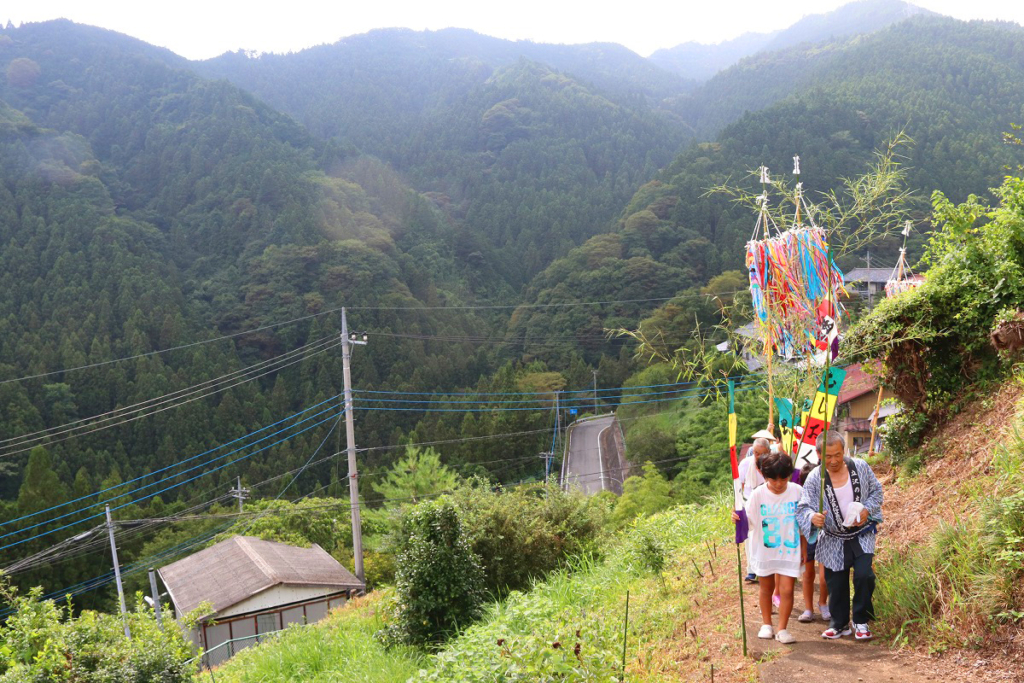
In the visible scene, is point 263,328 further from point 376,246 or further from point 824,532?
point 824,532

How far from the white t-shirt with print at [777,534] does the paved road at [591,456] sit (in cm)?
2637

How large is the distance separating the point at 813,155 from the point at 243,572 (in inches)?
2203

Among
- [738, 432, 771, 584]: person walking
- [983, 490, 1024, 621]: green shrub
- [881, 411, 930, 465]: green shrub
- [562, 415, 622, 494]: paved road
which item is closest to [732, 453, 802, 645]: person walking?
[738, 432, 771, 584]: person walking

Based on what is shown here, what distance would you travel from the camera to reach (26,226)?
6394 cm

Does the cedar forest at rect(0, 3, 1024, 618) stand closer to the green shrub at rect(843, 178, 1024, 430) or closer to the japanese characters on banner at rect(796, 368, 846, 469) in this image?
the green shrub at rect(843, 178, 1024, 430)

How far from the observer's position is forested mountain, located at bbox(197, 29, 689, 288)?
83812mm

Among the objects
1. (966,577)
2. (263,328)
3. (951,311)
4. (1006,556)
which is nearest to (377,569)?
(951,311)

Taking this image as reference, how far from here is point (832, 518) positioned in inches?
196

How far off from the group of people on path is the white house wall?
1812cm

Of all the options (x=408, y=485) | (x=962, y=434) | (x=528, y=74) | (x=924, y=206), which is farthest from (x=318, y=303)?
(x=528, y=74)

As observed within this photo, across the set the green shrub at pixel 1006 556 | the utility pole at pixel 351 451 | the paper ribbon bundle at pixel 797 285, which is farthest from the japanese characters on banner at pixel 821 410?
the utility pole at pixel 351 451

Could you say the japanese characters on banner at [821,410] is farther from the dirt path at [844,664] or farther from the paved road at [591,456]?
the paved road at [591,456]

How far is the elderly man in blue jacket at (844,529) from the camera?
4.88 metres

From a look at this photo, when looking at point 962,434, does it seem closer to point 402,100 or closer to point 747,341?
point 747,341
